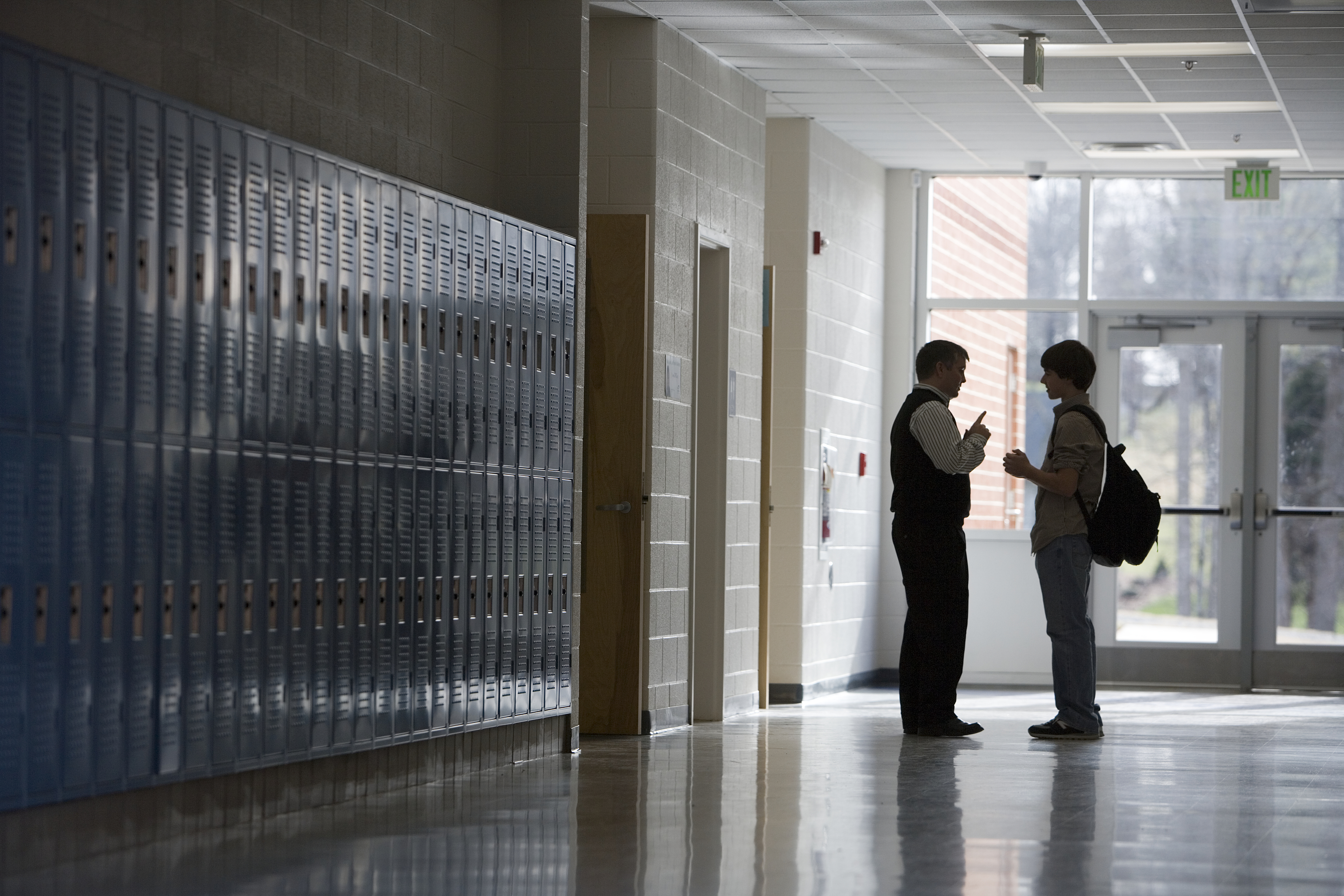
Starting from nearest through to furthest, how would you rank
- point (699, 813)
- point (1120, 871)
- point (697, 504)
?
point (1120, 871)
point (699, 813)
point (697, 504)

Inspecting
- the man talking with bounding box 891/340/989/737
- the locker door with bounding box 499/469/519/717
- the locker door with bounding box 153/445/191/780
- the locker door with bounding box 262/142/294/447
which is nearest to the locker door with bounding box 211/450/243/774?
the locker door with bounding box 153/445/191/780

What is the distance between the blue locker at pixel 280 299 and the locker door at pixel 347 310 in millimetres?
252

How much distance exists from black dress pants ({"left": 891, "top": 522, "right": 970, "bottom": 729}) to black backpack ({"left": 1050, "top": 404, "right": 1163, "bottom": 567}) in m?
0.52

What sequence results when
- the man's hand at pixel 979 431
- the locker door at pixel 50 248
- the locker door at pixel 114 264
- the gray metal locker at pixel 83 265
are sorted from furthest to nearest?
the man's hand at pixel 979 431 < the locker door at pixel 114 264 < the gray metal locker at pixel 83 265 < the locker door at pixel 50 248

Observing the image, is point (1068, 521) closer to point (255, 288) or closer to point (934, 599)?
point (934, 599)

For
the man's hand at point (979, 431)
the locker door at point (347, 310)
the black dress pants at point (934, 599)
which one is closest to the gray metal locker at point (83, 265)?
the locker door at point (347, 310)

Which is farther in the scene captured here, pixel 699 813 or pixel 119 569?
pixel 699 813

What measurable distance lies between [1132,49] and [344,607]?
4.70m

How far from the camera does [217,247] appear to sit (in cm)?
447

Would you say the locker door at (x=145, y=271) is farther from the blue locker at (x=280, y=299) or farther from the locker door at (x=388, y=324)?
the locker door at (x=388, y=324)

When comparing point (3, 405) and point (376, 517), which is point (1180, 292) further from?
point (3, 405)

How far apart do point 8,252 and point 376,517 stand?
1.74 m

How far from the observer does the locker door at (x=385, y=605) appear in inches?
208

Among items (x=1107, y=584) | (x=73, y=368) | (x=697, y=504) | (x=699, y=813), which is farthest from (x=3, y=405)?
(x=1107, y=584)
